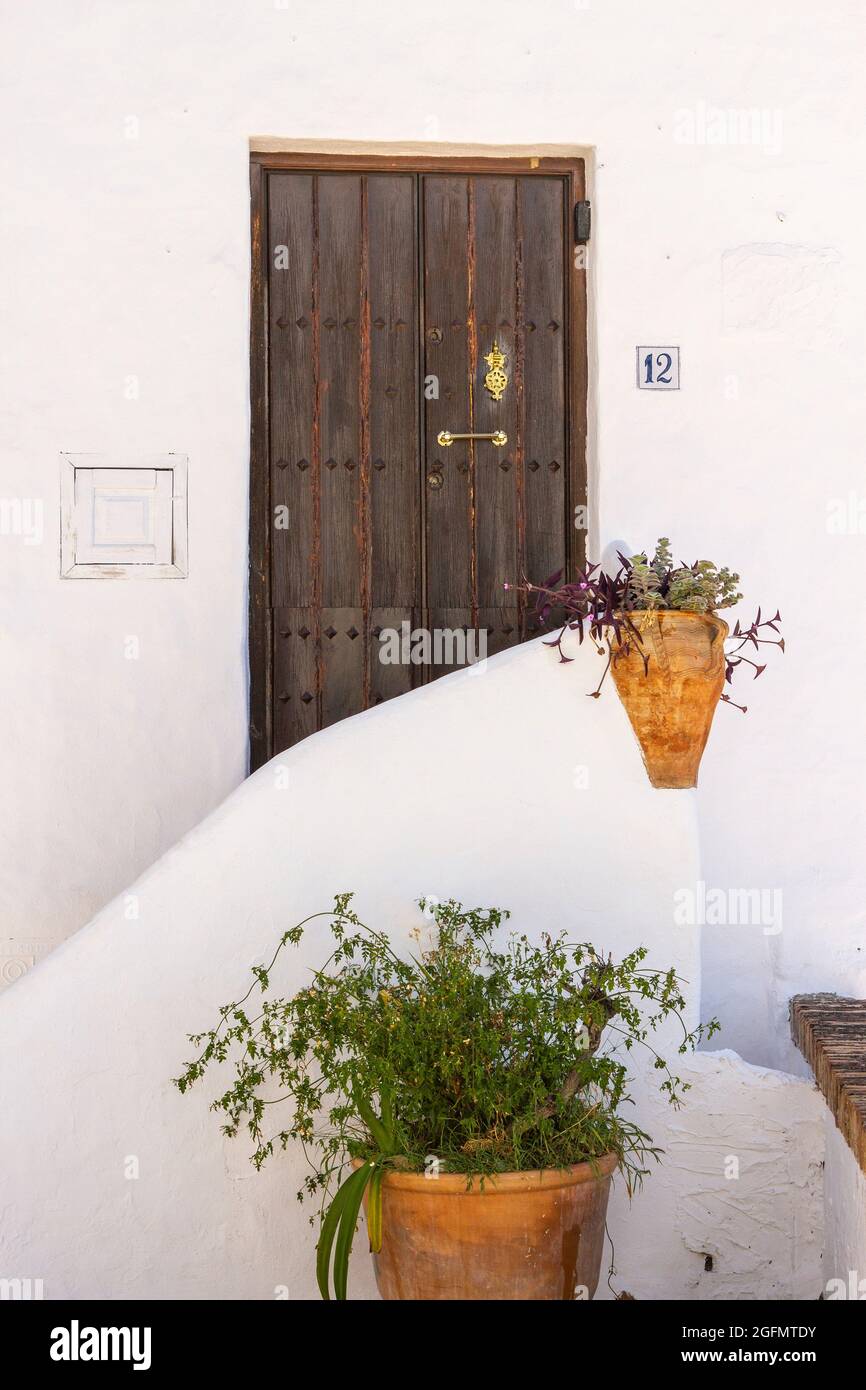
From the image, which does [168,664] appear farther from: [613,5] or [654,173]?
[613,5]

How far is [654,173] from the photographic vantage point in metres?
4.20

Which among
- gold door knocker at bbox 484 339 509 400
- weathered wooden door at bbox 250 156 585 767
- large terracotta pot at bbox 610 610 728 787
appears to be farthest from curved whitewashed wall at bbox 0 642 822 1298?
gold door knocker at bbox 484 339 509 400

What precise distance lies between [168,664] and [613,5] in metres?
2.23

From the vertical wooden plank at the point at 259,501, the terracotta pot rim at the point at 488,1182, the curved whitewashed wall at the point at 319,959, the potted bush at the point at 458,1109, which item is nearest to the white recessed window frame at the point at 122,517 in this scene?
the vertical wooden plank at the point at 259,501

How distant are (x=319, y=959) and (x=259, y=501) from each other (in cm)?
151

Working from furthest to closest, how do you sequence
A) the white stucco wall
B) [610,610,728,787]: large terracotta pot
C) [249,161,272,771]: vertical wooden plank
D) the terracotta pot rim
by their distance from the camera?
[249,161,272,771]: vertical wooden plank → the white stucco wall → [610,610,728,787]: large terracotta pot → the terracotta pot rim

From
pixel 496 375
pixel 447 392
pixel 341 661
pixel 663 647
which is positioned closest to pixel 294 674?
pixel 341 661

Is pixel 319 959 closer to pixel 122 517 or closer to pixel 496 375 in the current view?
pixel 122 517

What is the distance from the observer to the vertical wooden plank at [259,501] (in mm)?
4250

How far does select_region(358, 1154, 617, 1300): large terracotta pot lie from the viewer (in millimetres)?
2713

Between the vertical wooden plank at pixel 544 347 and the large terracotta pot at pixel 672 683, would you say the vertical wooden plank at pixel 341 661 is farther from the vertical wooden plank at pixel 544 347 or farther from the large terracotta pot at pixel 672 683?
the large terracotta pot at pixel 672 683

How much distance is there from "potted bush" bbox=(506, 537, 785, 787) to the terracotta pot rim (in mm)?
967

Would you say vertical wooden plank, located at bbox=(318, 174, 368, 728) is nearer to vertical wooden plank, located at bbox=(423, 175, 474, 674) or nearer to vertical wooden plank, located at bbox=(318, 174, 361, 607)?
vertical wooden plank, located at bbox=(318, 174, 361, 607)
